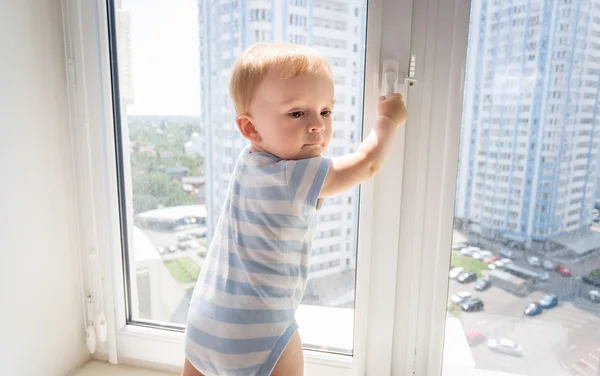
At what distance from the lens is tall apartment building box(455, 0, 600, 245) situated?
2.62ft

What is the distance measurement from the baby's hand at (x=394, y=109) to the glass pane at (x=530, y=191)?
0.16m

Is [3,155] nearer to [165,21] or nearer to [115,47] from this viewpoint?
[115,47]

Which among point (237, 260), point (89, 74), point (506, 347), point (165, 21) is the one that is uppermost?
point (165, 21)

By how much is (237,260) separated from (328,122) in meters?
0.29

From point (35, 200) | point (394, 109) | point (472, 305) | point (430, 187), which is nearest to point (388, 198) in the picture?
point (430, 187)

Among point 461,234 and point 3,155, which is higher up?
point 3,155

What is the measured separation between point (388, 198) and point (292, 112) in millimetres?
323

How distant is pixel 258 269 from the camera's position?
0.73m

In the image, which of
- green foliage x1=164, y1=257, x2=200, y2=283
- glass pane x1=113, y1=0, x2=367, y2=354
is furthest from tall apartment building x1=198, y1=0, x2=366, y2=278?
green foliage x1=164, y1=257, x2=200, y2=283

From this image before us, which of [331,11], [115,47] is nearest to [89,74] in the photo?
[115,47]

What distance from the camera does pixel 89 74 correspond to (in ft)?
3.41

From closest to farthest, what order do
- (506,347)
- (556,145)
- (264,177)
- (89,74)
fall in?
1. (264,177)
2. (556,145)
3. (506,347)
4. (89,74)

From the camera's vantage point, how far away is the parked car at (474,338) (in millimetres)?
948

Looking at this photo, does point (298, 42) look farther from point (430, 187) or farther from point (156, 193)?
point (156, 193)
